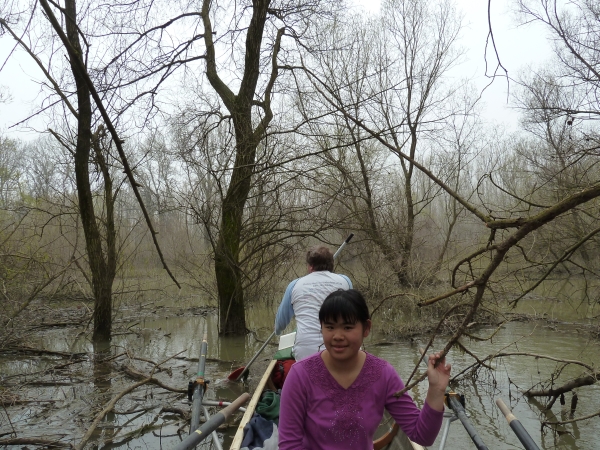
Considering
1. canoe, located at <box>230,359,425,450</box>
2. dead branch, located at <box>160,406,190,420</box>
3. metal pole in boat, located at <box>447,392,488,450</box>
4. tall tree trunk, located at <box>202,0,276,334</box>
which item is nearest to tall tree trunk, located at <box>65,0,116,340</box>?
tall tree trunk, located at <box>202,0,276,334</box>

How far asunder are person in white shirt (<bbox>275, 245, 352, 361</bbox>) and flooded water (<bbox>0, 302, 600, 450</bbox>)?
1506mm

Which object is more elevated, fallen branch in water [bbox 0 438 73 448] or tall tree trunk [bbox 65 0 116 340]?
tall tree trunk [bbox 65 0 116 340]

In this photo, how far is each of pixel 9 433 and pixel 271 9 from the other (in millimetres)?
7286

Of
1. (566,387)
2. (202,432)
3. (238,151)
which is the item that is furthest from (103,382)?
(566,387)

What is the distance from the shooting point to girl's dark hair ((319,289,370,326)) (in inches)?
86.5

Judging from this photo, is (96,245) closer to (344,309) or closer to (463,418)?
(463,418)

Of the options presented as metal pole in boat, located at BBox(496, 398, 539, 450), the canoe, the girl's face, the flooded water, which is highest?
the girl's face

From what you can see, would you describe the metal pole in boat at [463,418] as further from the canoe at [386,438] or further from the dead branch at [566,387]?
the dead branch at [566,387]

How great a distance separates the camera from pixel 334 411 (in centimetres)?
217

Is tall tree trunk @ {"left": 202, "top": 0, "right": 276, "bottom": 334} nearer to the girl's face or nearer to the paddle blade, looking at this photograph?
the paddle blade

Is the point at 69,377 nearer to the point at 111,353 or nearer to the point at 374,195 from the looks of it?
the point at 111,353

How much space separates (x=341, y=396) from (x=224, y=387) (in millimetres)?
5006

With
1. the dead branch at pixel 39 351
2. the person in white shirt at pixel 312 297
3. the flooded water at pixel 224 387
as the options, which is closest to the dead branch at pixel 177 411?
the flooded water at pixel 224 387

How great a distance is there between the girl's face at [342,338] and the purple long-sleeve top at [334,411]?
10 centimetres
